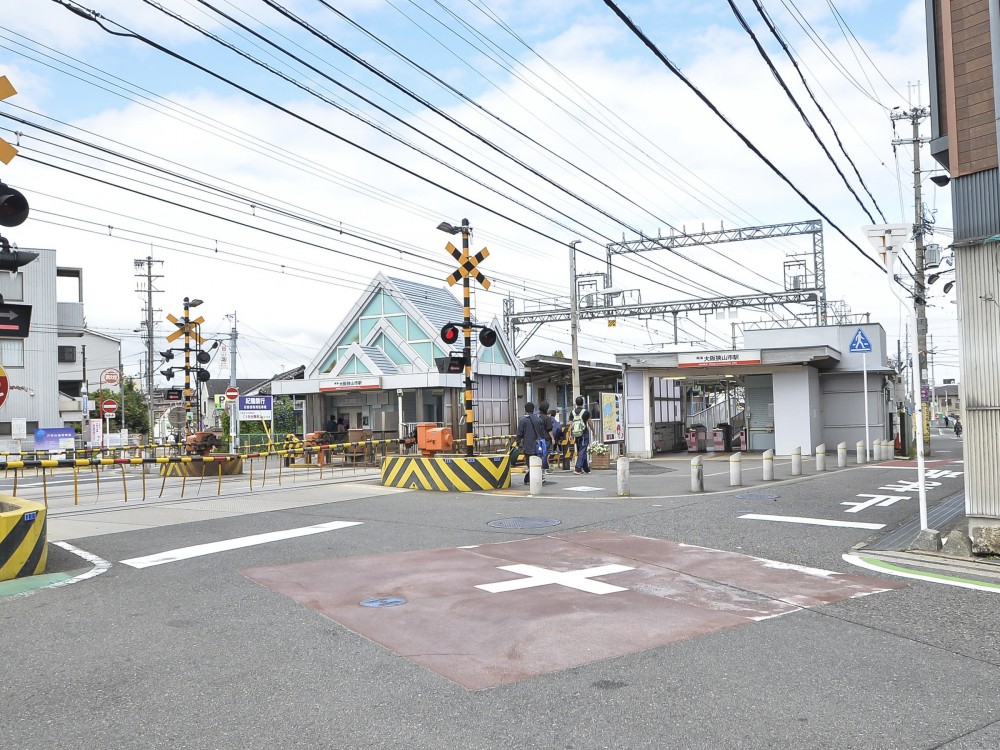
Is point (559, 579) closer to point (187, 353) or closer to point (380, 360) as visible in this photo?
point (187, 353)

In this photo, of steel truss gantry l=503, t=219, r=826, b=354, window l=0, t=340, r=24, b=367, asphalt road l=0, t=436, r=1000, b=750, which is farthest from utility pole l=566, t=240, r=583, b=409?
window l=0, t=340, r=24, b=367

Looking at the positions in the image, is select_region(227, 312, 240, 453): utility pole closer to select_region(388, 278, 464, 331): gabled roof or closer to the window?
select_region(388, 278, 464, 331): gabled roof

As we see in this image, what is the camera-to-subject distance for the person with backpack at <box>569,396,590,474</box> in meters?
19.8

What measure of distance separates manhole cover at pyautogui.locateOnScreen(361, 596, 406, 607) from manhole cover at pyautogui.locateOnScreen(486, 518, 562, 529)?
4.27 m

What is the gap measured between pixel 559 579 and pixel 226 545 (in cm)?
456

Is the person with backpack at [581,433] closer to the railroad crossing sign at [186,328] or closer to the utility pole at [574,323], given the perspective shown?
the utility pole at [574,323]

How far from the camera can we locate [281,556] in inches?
360

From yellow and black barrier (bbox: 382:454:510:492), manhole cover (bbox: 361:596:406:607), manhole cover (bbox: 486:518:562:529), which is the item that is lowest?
manhole cover (bbox: 486:518:562:529)

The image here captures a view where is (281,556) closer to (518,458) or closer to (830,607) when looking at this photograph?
(830,607)

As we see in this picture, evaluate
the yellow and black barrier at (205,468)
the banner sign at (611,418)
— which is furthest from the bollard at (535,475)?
the yellow and black barrier at (205,468)

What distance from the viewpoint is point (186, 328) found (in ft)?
85.9

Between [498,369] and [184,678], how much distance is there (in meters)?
27.6

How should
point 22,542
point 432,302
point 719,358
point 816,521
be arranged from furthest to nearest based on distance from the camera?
point 432,302 < point 719,358 < point 816,521 < point 22,542

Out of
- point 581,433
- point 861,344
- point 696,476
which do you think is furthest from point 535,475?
point 861,344
